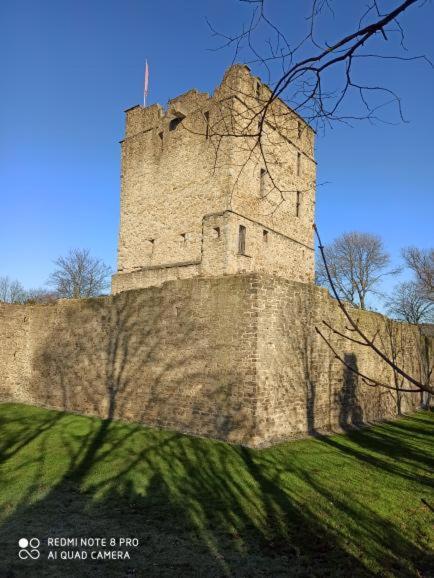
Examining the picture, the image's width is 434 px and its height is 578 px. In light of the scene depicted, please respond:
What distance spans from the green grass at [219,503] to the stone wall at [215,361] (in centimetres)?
A: 86

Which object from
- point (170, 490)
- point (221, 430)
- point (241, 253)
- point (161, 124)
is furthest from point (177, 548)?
point (161, 124)

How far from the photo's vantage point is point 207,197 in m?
21.9

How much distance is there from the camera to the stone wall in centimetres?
1024

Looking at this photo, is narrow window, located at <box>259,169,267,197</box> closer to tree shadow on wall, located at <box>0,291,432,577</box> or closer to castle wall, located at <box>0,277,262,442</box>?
castle wall, located at <box>0,277,262,442</box>

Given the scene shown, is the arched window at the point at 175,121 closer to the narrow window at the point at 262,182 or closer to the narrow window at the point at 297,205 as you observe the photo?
the narrow window at the point at 262,182

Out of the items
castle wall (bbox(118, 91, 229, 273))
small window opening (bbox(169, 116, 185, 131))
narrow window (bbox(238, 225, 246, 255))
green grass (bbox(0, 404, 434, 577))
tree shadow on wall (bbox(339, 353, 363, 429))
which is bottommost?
green grass (bbox(0, 404, 434, 577))

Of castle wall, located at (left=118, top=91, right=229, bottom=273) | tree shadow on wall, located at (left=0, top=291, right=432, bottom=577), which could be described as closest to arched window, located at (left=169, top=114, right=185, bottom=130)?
castle wall, located at (left=118, top=91, right=229, bottom=273)

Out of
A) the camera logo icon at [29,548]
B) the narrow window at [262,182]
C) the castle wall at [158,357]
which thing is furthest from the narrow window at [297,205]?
the camera logo icon at [29,548]

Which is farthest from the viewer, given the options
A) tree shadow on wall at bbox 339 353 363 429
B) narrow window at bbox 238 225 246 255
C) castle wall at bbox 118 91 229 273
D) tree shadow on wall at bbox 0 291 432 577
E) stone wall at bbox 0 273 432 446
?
castle wall at bbox 118 91 229 273

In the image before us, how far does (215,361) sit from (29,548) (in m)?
5.95

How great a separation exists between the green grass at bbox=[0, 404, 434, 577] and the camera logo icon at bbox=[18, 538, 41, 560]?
0.09 m

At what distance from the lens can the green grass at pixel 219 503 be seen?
5.01 meters

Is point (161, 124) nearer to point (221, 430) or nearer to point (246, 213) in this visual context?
point (246, 213)

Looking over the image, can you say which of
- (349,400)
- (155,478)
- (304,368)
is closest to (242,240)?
(349,400)
